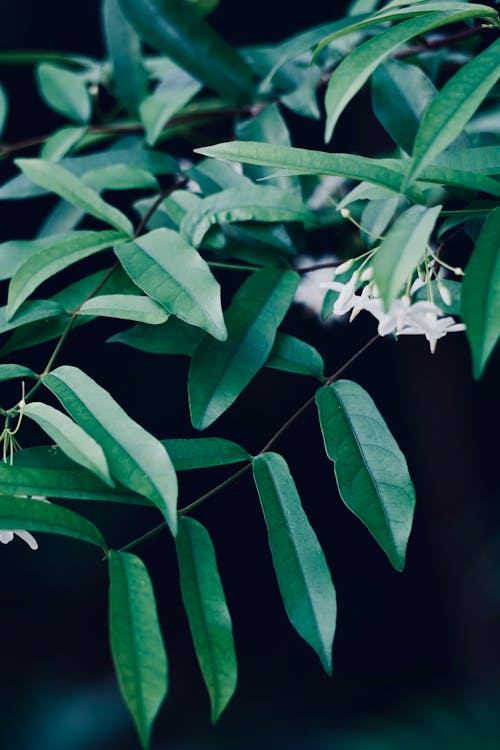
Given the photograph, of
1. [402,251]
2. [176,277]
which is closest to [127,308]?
[176,277]

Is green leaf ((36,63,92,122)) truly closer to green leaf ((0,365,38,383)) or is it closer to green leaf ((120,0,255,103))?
green leaf ((120,0,255,103))

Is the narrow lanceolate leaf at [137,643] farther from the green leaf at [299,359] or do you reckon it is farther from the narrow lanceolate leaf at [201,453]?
the green leaf at [299,359]

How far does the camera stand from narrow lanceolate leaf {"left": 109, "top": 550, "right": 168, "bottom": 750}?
505 millimetres

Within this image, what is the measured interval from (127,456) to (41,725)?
178 centimetres

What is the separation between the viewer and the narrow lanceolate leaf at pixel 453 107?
1.60 ft

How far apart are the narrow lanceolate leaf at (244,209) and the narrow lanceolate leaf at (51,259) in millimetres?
78

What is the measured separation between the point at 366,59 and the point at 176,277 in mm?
234

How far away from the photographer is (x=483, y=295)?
1.68 ft

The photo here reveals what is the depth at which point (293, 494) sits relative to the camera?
2.13 feet

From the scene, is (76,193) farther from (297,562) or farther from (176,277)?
(297,562)

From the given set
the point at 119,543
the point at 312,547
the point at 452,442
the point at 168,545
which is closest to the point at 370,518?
the point at 312,547

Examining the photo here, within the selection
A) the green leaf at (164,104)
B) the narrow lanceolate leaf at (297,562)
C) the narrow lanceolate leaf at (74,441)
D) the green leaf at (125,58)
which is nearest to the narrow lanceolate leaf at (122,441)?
the narrow lanceolate leaf at (74,441)

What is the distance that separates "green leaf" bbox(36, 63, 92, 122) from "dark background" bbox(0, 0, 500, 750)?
0.72 meters

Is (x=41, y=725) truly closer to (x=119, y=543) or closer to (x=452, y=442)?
(x=119, y=543)
